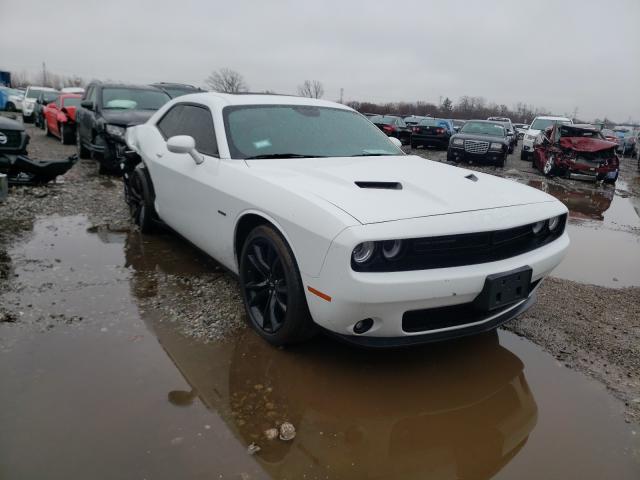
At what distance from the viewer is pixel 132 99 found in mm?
9047

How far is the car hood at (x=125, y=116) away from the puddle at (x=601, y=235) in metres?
6.95

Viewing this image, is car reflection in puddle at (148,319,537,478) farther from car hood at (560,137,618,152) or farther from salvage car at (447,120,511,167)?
salvage car at (447,120,511,167)

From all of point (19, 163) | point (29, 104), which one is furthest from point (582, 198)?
point (29, 104)

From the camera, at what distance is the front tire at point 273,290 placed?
2693 millimetres

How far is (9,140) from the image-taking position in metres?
6.66

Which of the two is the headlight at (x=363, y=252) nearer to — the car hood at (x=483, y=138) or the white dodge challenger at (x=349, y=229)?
the white dodge challenger at (x=349, y=229)

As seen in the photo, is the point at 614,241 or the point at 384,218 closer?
the point at 384,218

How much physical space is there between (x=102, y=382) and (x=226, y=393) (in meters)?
0.68

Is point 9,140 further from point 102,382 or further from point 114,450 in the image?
point 114,450

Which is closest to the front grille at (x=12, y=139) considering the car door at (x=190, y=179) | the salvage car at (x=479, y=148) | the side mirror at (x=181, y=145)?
the car door at (x=190, y=179)

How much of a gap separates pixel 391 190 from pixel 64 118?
1216 cm

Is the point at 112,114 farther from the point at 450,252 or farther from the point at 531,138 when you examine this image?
the point at 531,138

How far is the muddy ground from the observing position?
10.2 ft

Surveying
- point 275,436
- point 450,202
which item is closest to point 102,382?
point 275,436
